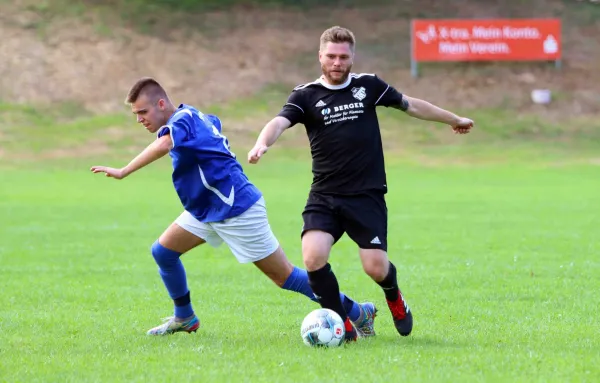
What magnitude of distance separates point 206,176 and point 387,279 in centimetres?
141

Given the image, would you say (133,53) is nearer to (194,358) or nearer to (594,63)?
(594,63)

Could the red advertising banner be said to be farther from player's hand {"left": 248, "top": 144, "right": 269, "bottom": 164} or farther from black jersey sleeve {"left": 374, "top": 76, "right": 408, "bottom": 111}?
player's hand {"left": 248, "top": 144, "right": 269, "bottom": 164}

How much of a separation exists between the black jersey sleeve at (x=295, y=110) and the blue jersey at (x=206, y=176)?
1.79 ft

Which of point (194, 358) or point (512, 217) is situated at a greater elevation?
point (194, 358)

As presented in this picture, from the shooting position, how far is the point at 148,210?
744 inches

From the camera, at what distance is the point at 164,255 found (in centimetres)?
738

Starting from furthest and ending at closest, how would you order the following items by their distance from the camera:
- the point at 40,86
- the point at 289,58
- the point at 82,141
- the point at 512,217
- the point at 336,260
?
1. the point at 289,58
2. the point at 40,86
3. the point at 82,141
4. the point at 512,217
5. the point at 336,260

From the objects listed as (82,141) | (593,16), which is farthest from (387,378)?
(593,16)

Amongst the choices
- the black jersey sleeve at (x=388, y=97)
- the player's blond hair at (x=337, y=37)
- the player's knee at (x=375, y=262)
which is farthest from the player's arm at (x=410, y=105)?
the player's knee at (x=375, y=262)

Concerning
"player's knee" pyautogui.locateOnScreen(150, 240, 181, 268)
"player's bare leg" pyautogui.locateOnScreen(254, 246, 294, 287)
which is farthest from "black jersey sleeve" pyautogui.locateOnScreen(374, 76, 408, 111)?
"player's knee" pyautogui.locateOnScreen(150, 240, 181, 268)

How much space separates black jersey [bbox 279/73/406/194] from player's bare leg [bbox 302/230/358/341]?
33cm

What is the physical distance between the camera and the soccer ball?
6.71 m

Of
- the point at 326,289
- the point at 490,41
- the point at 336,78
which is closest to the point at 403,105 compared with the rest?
the point at 336,78

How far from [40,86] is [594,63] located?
19632mm
